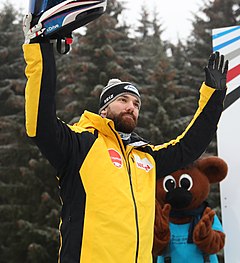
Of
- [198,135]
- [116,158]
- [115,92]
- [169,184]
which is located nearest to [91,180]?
[116,158]

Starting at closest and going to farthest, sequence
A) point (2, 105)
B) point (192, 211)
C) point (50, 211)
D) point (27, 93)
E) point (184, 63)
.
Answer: point (27, 93), point (192, 211), point (50, 211), point (2, 105), point (184, 63)

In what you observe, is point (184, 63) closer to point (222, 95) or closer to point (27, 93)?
point (222, 95)

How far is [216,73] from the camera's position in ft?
10.3

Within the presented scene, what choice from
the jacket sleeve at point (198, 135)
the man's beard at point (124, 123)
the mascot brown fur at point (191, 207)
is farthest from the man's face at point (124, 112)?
the mascot brown fur at point (191, 207)

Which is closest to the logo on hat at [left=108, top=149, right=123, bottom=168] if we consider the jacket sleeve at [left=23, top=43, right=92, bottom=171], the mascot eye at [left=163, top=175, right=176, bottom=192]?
the jacket sleeve at [left=23, top=43, right=92, bottom=171]

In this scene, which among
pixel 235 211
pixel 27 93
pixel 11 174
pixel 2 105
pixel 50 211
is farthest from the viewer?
pixel 2 105

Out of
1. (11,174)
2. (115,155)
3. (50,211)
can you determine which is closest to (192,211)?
(115,155)

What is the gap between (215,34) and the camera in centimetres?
401

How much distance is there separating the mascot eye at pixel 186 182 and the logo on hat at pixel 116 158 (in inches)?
72.2

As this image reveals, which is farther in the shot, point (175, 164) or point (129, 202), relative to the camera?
point (175, 164)

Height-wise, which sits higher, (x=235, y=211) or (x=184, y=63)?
(x=184, y=63)

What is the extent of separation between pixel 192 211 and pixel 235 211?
0.55 metres

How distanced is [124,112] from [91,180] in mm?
537

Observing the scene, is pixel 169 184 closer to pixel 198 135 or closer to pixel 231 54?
pixel 231 54
